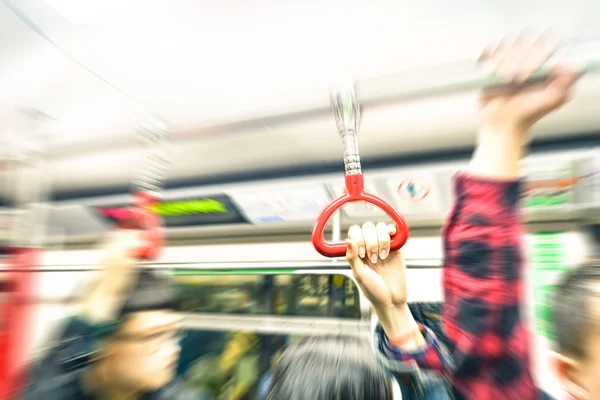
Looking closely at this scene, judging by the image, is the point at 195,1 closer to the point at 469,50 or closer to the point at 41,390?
the point at 469,50

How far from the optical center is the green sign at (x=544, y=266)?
4.43ft

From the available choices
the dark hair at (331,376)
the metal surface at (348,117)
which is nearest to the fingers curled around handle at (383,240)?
the metal surface at (348,117)

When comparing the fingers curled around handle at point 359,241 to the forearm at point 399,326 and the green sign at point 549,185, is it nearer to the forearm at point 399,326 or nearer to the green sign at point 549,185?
the forearm at point 399,326

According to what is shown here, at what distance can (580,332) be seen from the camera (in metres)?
0.60

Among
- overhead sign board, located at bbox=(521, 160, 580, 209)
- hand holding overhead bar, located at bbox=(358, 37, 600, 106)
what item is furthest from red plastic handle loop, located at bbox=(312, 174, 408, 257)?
overhead sign board, located at bbox=(521, 160, 580, 209)

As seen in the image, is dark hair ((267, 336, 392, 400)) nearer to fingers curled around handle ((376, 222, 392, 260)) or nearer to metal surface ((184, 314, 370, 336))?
fingers curled around handle ((376, 222, 392, 260))

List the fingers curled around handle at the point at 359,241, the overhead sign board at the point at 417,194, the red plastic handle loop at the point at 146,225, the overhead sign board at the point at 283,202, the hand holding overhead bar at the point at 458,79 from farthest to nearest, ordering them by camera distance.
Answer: the overhead sign board at the point at 283,202 < the overhead sign board at the point at 417,194 < the red plastic handle loop at the point at 146,225 < the fingers curled around handle at the point at 359,241 < the hand holding overhead bar at the point at 458,79

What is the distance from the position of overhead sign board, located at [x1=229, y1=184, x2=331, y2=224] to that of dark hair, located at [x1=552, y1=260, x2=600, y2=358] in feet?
3.01

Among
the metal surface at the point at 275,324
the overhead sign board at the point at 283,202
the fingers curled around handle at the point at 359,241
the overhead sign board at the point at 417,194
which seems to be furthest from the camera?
the metal surface at the point at 275,324

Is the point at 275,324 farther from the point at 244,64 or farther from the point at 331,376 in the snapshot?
the point at 244,64

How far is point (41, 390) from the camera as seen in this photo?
2.70ft

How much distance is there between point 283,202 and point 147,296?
0.89m

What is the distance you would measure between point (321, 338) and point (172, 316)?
0.42 metres

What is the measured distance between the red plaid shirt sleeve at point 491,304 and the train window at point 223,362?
182 centimetres
